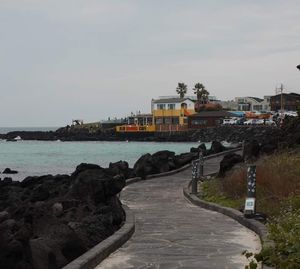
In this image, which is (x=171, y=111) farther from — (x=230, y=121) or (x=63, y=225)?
(x=63, y=225)

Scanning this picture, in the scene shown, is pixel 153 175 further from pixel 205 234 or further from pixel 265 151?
pixel 205 234

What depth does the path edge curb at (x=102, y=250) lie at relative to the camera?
7.52m

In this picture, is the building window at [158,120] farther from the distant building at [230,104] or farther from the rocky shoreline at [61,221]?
the rocky shoreline at [61,221]

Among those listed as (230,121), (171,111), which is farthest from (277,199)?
(171,111)

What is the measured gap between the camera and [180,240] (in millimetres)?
9867

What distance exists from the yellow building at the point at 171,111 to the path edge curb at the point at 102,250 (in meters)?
96.6

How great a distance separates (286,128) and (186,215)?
19.4 m

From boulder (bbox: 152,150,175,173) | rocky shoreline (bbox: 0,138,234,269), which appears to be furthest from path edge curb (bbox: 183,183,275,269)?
boulder (bbox: 152,150,175,173)

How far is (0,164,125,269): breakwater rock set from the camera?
8695 millimetres

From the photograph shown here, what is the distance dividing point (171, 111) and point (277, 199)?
9526 cm

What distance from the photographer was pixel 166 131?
Answer: 108m

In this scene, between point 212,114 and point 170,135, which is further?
point 212,114

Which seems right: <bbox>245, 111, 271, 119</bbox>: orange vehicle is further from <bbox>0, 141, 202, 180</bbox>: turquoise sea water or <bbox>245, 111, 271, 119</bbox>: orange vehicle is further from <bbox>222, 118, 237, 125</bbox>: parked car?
<bbox>0, 141, 202, 180</bbox>: turquoise sea water

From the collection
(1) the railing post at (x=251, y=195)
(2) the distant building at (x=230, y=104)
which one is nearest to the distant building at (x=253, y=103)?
(2) the distant building at (x=230, y=104)
